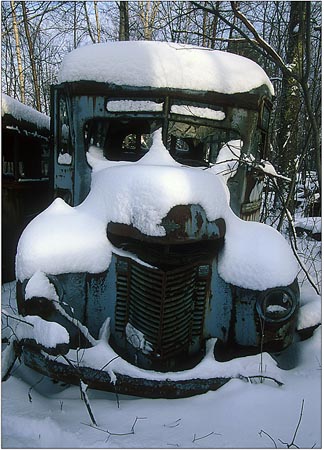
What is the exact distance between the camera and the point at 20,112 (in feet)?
14.5

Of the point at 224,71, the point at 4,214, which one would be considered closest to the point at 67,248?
the point at 224,71

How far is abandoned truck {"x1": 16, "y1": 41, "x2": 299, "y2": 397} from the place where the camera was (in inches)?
88.7

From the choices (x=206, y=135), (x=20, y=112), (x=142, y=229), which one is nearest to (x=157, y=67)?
(x=206, y=135)

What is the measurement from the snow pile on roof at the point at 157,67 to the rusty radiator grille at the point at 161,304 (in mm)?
1471

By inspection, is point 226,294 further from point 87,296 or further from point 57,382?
point 57,382

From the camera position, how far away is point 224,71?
9.99 ft

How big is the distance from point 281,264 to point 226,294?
0.41 meters

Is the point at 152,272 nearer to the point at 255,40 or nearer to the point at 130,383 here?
the point at 130,383

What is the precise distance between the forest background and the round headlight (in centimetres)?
96

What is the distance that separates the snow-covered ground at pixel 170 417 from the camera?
189 centimetres

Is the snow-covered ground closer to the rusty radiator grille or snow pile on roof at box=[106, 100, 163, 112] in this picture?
the rusty radiator grille

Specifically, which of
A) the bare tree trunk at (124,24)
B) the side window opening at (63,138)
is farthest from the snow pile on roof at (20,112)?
the bare tree trunk at (124,24)

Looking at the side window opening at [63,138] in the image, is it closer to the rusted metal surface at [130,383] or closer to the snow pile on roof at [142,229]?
the snow pile on roof at [142,229]

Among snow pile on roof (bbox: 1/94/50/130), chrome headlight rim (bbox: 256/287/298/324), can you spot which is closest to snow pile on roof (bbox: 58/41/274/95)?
snow pile on roof (bbox: 1/94/50/130)
